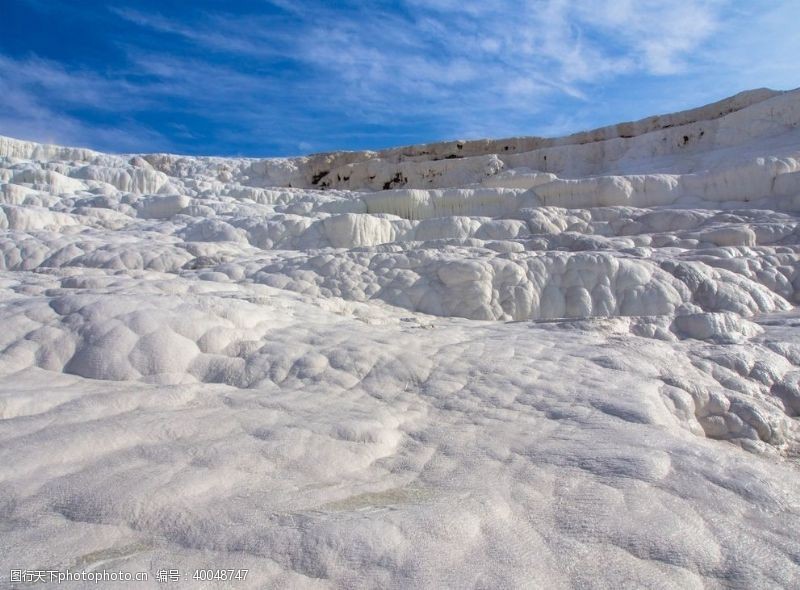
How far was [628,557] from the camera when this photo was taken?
1534 millimetres

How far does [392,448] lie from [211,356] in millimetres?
1432

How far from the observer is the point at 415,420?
2.57 metres

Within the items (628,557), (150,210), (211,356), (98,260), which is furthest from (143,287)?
(150,210)

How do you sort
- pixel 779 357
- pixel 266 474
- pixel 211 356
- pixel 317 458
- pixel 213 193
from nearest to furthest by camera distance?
pixel 266 474
pixel 317 458
pixel 211 356
pixel 779 357
pixel 213 193

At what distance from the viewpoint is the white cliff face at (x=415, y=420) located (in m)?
1.52

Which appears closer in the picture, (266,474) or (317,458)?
(266,474)

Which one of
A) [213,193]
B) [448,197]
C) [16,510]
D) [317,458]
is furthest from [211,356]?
[213,193]

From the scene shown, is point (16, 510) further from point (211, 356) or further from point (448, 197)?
point (448, 197)

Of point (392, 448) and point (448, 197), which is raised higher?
point (448, 197)

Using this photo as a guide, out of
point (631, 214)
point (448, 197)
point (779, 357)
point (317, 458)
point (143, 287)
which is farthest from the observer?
point (448, 197)

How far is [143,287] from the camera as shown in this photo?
432 centimetres

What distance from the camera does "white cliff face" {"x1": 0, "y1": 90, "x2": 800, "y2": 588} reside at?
59.8 inches

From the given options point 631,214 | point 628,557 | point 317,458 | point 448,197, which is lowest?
point 628,557

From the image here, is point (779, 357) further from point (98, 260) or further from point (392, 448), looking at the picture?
point (98, 260)
